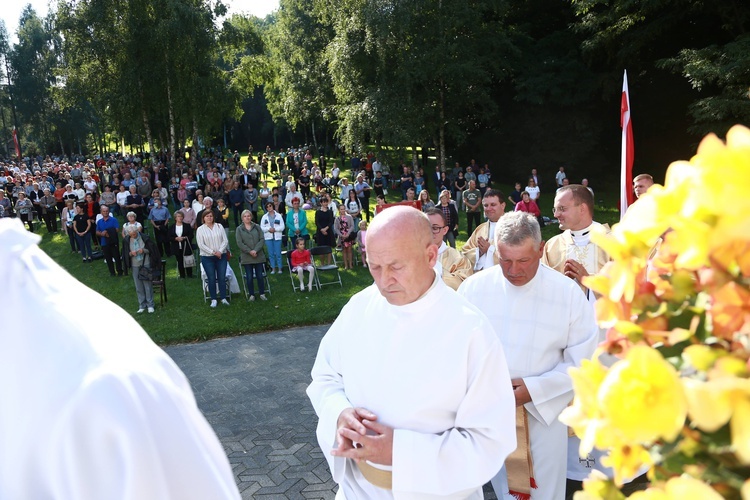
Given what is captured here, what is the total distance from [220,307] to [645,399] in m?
12.3

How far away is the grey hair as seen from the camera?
3.95m

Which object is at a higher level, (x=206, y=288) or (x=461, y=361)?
(x=461, y=361)

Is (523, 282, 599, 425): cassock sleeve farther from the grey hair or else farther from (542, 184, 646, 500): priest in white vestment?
(542, 184, 646, 500): priest in white vestment

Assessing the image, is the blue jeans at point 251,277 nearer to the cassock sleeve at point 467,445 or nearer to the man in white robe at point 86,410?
the cassock sleeve at point 467,445

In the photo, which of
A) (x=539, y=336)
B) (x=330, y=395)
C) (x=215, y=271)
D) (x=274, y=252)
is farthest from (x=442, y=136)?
(x=330, y=395)

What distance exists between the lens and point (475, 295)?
4.47 m

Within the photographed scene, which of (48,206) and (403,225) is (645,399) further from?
(48,206)

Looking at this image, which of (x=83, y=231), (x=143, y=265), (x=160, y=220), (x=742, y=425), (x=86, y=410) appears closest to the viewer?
(x=742, y=425)

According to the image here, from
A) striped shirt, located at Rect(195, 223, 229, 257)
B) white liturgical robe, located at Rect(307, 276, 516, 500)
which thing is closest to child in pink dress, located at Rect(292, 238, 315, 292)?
striped shirt, located at Rect(195, 223, 229, 257)

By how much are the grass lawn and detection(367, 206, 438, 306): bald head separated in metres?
8.44

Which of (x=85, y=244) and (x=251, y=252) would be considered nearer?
(x=251, y=252)

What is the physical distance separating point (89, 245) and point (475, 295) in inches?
639

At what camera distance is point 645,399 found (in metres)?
0.84

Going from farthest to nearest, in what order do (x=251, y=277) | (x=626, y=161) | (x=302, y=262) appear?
1. (x=302, y=262)
2. (x=251, y=277)
3. (x=626, y=161)
